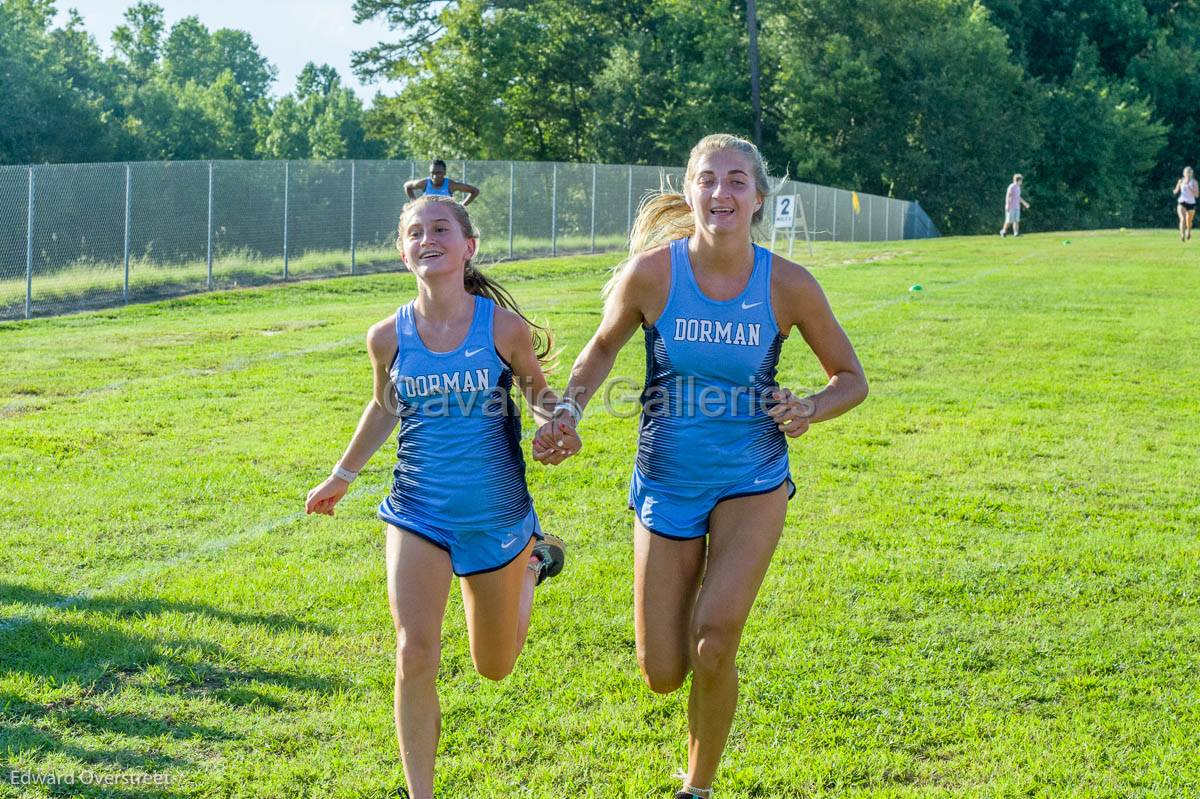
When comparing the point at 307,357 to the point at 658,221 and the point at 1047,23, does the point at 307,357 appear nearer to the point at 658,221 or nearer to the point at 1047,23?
the point at 658,221

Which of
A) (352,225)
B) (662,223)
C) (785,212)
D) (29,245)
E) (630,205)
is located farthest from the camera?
(630,205)

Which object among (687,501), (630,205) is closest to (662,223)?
(687,501)

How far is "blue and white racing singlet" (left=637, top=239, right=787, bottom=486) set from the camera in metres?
4.21

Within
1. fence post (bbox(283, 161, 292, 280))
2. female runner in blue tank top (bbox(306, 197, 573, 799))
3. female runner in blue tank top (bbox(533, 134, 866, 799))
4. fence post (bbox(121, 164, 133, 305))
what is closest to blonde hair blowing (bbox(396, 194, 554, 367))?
female runner in blue tank top (bbox(306, 197, 573, 799))

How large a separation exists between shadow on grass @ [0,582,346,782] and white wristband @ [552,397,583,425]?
157cm

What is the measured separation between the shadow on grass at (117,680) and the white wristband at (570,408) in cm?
157

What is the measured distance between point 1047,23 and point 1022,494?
201ft

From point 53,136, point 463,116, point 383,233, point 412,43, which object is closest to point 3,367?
point 383,233

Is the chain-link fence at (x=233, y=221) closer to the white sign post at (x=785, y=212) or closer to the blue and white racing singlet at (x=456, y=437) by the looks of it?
the white sign post at (x=785, y=212)

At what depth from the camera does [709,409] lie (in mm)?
4258

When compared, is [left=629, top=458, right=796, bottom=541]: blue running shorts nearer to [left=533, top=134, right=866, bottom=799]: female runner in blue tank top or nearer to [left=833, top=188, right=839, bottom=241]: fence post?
[left=533, top=134, right=866, bottom=799]: female runner in blue tank top

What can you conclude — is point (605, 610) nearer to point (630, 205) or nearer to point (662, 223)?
point (662, 223)

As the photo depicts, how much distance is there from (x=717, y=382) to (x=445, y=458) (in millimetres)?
945

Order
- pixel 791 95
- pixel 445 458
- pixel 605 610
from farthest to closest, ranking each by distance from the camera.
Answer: pixel 791 95, pixel 605 610, pixel 445 458
